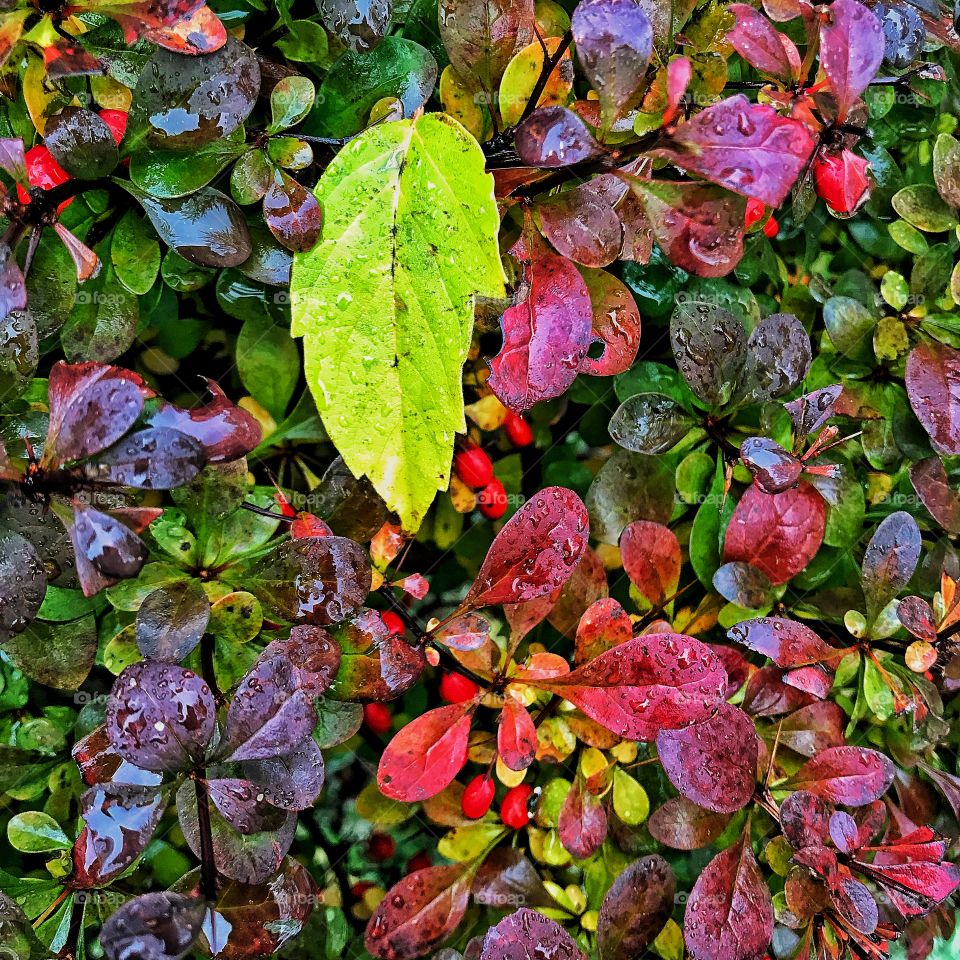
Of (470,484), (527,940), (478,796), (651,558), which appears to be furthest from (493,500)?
(527,940)

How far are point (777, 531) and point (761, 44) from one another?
41 cm

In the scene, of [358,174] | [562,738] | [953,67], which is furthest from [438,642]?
[953,67]

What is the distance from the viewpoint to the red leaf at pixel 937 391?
799 millimetres

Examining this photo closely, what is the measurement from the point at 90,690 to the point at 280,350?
0.32 m

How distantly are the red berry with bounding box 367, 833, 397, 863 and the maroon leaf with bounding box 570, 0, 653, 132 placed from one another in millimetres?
626

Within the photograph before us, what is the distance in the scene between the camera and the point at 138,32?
Result: 0.55 m

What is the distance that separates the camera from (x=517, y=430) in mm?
764

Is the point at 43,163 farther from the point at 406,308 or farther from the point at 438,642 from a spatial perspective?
the point at 438,642

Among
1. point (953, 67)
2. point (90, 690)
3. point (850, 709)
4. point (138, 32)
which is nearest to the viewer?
point (138, 32)

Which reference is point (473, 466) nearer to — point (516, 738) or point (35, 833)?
point (516, 738)

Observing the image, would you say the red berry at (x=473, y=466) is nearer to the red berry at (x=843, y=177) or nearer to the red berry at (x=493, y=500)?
the red berry at (x=493, y=500)

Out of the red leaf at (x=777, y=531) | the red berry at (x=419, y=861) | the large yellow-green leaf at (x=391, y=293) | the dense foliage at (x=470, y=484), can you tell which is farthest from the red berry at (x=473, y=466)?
the red berry at (x=419, y=861)

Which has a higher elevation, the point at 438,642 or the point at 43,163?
the point at 43,163

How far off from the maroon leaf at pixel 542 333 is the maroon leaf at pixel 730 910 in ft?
1.40
